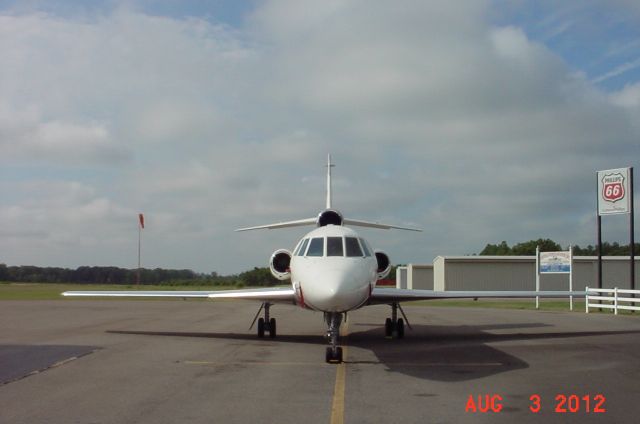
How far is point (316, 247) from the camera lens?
13.5 m

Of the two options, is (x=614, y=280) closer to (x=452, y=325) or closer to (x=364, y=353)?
(x=452, y=325)

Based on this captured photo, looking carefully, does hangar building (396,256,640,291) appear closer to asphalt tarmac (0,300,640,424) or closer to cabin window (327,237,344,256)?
asphalt tarmac (0,300,640,424)

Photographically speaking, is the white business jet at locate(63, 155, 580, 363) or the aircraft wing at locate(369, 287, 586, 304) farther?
the aircraft wing at locate(369, 287, 586, 304)

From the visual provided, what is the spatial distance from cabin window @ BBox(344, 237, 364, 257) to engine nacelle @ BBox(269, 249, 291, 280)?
4.44m

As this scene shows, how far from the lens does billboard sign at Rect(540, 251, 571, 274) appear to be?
35.4 m

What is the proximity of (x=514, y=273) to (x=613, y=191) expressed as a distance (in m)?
26.7

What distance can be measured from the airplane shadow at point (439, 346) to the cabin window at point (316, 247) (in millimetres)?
2292

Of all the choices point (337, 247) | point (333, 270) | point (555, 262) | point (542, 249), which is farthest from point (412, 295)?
point (542, 249)

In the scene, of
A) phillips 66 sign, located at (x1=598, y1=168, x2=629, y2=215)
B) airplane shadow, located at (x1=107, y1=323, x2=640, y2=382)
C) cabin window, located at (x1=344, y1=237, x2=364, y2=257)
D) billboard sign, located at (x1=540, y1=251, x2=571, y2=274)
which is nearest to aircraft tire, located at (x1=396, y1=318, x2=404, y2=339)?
airplane shadow, located at (x1=107, y1=323, x2=640, y2=382)

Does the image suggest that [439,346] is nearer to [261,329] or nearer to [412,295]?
[412,295]

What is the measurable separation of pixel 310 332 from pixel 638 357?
974cm

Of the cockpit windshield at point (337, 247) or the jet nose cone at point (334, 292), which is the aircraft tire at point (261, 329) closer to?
the cockpit windshield at point (337, 247)

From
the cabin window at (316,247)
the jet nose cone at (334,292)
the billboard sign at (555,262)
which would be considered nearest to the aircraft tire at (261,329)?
the cabin window at (316,247)

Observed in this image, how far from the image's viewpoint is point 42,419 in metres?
7.63
